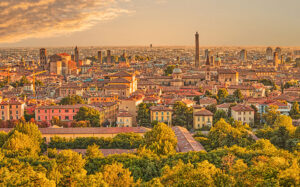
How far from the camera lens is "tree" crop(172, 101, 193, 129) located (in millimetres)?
25625

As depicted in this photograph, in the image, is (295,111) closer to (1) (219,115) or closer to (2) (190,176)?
(1) (219,115)

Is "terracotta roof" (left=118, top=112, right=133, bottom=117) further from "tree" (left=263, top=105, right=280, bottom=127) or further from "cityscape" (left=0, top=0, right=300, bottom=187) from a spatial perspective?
"tree" (left=263, top=105, right=280, bottom=127)

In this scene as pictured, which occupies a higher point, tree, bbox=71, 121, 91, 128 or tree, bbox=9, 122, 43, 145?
tree, bbox=9, 122, 43, 145

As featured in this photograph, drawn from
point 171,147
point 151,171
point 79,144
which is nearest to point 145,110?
point 79,144

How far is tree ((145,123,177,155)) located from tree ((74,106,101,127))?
306 inches

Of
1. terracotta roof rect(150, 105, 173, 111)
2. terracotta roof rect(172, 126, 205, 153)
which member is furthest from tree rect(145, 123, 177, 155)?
terracotta roof rect(150, 105, 173, 111)

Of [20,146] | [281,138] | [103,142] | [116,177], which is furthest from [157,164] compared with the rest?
[281,138]

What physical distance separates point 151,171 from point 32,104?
19.7 metres

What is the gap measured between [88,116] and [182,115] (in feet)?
20.0

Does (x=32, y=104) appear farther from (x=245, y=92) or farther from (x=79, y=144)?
(x=245, y=92)

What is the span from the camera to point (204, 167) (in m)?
10.7

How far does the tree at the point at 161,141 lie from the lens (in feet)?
55.0

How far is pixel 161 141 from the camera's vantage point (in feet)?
56.4

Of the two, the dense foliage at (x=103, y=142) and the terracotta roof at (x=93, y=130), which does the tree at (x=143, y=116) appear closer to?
the terracotta roof at (x=93, y=130)
